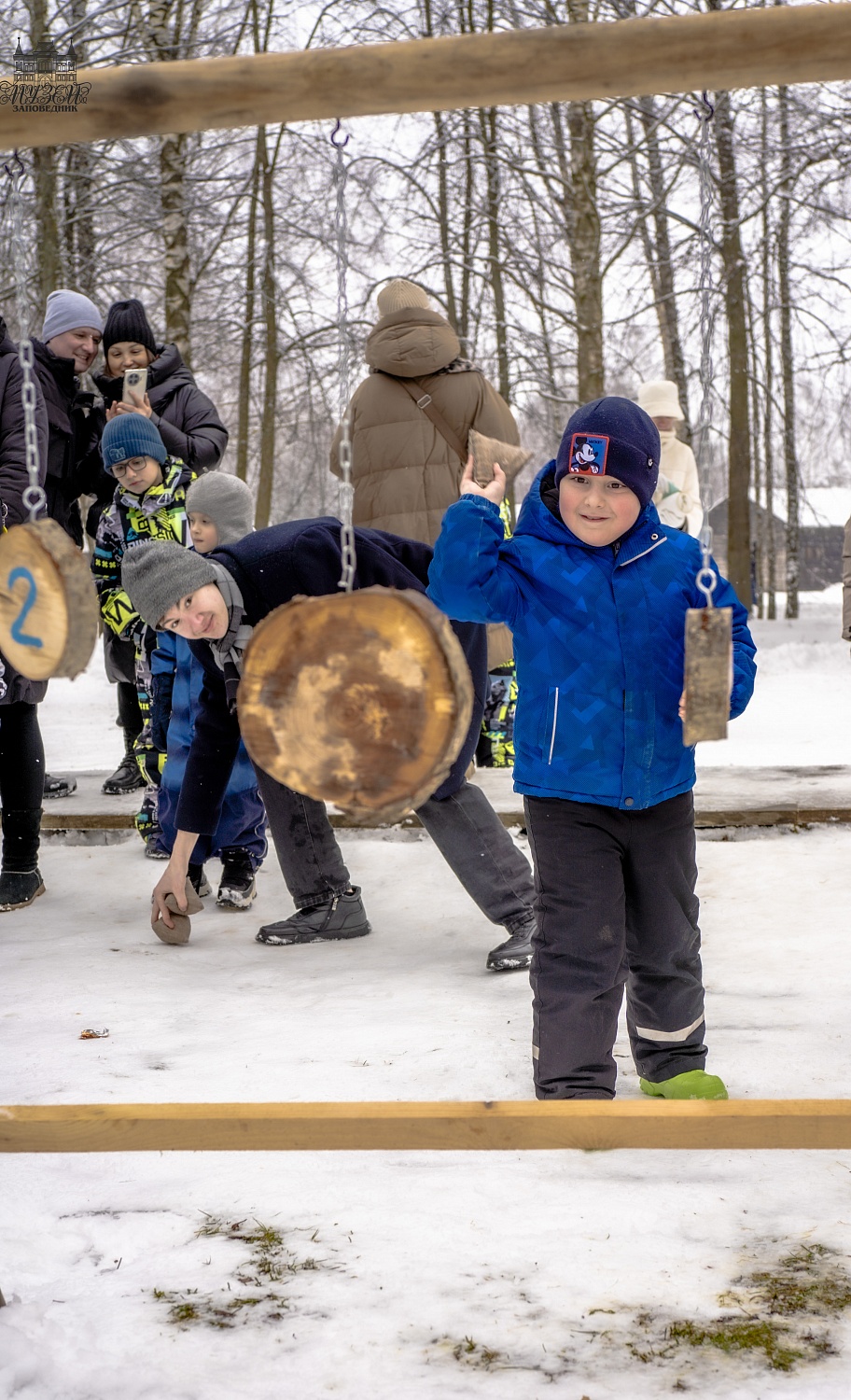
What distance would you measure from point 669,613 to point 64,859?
10.0 ft

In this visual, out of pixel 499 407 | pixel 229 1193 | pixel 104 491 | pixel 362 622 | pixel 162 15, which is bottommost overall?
pixel 229 1193

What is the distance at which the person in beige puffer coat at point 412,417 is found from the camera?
431 cm

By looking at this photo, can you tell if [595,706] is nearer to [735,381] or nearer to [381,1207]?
[381,1207]

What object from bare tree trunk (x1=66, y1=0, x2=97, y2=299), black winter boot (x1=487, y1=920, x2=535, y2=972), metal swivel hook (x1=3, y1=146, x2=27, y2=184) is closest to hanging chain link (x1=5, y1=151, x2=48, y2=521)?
metal swivel hook (x1=3, y1=146, x2=27, y2=184)

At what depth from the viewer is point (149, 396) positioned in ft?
14.6

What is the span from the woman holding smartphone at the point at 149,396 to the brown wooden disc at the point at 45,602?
2336 millimetres

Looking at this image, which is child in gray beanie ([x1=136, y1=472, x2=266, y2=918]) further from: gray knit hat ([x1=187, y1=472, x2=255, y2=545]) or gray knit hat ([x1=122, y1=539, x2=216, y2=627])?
gray knit hat ([x1=122, y1=539, x2=216, y2=627])

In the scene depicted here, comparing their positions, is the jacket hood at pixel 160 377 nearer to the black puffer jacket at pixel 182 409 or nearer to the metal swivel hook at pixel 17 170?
the black puffer jacket at pixel 182 409

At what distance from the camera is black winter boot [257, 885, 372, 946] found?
3722 mm

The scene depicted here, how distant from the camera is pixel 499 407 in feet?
Result: 14.8

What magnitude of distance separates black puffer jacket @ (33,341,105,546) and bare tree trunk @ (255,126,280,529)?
22.5ft

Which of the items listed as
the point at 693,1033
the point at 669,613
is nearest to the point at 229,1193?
→ the point at 693,1033

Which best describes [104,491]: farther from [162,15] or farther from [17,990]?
[162,15]

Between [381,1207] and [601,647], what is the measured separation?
104cm
